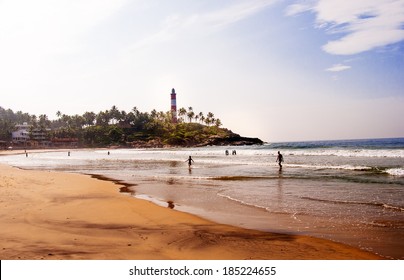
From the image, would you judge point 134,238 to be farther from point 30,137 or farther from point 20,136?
point 30,137

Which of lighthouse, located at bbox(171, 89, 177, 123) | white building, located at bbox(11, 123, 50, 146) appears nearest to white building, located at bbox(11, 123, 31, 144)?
white building, located at bbox(11, 123, 50, 146)

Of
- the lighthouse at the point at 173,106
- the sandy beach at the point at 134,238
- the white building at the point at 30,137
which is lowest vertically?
the sandy beach at the point at 134,238

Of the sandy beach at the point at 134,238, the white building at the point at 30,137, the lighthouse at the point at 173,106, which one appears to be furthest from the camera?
the lighthouse at the point at 173,106

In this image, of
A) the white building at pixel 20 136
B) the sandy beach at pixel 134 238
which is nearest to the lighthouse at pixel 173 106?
the white building at pixel 20 136

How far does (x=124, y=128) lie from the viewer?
518ft

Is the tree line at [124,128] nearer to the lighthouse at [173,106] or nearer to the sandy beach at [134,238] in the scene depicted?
the lighthouse at [173,106]

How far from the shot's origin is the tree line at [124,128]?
145 meters

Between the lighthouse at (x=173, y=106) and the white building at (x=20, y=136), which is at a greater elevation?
the lighthouse at (x=173, y=106)

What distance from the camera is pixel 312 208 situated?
1181cm

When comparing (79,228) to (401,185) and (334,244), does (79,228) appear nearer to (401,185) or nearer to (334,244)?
(334,244)

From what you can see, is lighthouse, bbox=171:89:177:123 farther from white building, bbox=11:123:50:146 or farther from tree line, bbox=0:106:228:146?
white building, bbox=11:123:50:146

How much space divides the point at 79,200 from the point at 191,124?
16370 centimetres

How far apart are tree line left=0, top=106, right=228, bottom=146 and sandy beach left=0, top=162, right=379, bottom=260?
126379mm

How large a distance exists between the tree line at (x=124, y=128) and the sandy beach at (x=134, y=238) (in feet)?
415
